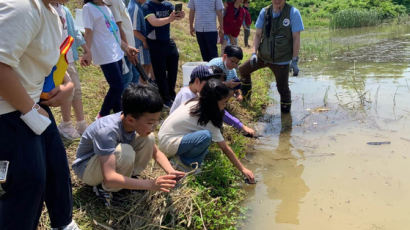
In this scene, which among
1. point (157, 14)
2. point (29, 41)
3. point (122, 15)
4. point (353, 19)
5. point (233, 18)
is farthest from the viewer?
point (353, 19)

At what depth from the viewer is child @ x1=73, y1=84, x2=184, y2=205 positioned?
2.03 metres

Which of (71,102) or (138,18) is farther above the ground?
(138,18)

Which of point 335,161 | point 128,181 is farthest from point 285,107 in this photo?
point 128,181

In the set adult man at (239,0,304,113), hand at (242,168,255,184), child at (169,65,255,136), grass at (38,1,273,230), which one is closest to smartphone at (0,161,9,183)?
grass at (38,1,273,230)

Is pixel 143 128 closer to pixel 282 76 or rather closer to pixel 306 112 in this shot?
pixel 282 76

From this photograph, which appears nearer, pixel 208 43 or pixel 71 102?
pixel 71 102

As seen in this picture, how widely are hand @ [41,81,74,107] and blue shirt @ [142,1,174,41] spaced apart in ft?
8.08

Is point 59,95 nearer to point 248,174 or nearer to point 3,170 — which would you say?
point 3,170

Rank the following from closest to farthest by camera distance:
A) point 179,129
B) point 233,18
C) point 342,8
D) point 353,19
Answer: point 179,129
point 233,18
point 353,19
point 342,8

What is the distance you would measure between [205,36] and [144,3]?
1.06 meters

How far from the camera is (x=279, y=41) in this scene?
182 inches

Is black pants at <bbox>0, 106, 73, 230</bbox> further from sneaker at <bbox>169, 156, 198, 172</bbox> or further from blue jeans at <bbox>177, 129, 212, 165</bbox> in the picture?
sneaker at <bbox>169, 156, 198, 172</bbox>

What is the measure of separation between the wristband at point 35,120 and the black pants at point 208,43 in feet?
12.1

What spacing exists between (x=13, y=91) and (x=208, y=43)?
3856mm
